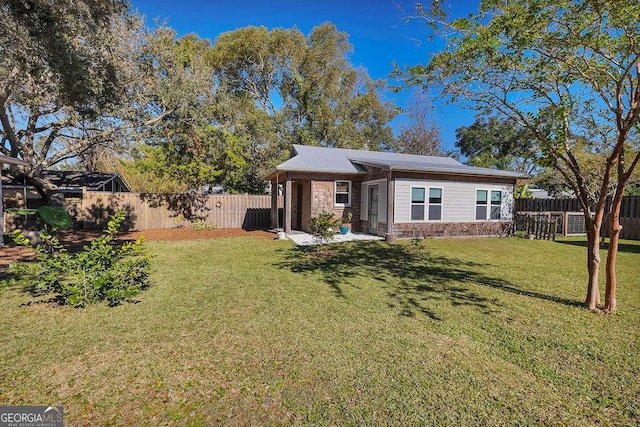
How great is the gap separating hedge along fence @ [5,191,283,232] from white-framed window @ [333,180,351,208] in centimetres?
392

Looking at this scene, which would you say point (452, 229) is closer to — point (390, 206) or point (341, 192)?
point (390, 206)

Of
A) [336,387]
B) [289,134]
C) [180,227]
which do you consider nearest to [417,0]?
[336,387]

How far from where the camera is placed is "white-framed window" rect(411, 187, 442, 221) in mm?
12797

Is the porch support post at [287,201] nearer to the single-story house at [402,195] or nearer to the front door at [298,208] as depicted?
the single-story house at [402,195]

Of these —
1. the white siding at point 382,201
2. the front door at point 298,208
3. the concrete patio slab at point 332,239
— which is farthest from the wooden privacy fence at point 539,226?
the front door at point 298,208

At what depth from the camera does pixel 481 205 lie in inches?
556

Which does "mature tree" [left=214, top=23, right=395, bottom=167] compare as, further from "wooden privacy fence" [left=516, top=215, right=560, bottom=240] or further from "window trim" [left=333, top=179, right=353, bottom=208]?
"wooden privacy fence" [left=516, top=215, right=560, bottom=240]

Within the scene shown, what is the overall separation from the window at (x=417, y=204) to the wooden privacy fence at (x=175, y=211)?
7.07 metres

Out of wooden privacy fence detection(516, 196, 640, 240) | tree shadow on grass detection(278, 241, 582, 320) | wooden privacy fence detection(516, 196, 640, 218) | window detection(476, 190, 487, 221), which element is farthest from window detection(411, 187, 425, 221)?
wooden privacy fence detection(516, 196, 640, 218)

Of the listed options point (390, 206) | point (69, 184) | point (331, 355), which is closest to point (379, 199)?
point (390, 206)

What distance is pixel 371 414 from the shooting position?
8.16 ft

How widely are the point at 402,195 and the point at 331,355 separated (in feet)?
32.4

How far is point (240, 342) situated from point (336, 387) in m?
1.39

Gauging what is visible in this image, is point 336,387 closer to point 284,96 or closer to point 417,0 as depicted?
point 417,0
